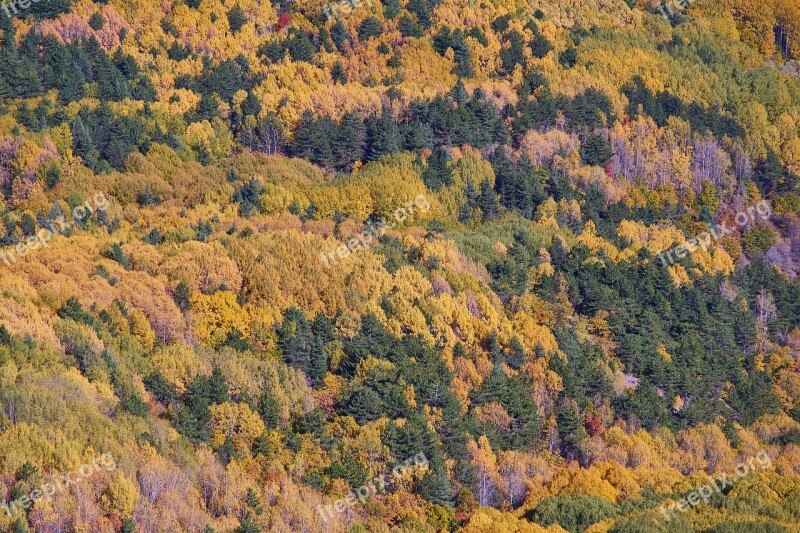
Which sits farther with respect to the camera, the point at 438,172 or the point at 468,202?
the point at 438,172

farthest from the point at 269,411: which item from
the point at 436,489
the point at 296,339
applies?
the point at 436,489

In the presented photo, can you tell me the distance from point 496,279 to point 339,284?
1860 cm

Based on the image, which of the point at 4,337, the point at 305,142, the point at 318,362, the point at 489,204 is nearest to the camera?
the point at 4,337

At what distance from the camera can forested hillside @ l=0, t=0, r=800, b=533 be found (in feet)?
431

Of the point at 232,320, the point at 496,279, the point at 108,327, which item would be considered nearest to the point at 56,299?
the point at 108,327

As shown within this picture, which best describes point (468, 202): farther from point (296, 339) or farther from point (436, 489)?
point (436, 489)

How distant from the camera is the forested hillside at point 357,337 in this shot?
13125 cm

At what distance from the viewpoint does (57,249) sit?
6471 inches

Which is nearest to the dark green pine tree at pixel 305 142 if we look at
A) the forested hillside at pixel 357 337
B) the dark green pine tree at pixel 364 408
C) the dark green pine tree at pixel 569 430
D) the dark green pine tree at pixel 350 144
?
the forested hillside at pixel 357 337

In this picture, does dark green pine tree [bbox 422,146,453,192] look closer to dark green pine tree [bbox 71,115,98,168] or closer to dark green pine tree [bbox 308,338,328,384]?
dark green pine tree [bbox 71,115,98,168]

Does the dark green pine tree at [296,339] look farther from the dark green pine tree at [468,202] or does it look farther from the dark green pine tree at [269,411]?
the dark green pine tree at [468,202]

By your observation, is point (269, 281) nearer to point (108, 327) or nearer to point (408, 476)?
point (108, 327)

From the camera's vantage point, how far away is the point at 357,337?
158 meters

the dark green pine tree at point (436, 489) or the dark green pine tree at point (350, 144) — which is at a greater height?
the dark green pine tree at point (436, 489)
